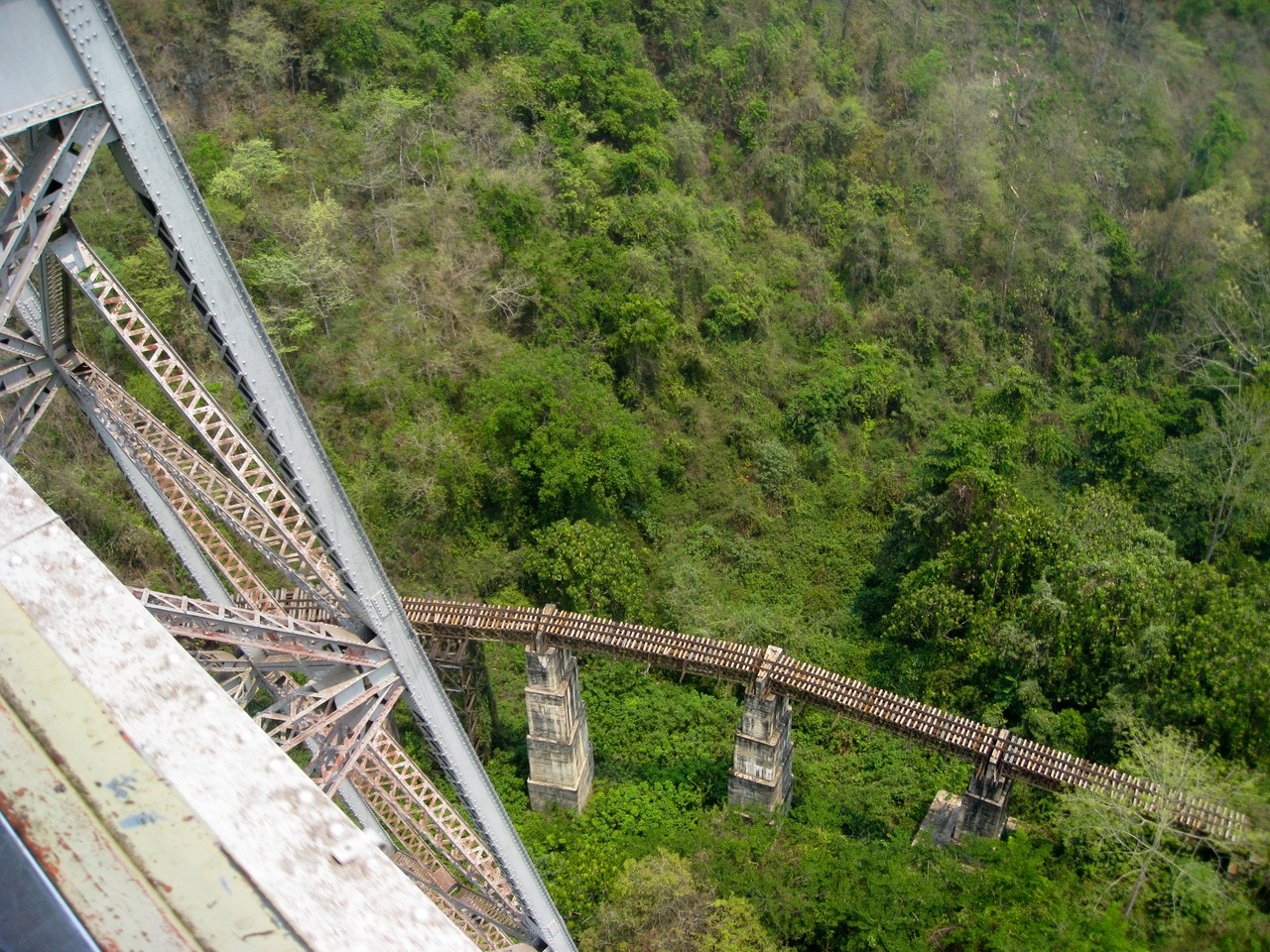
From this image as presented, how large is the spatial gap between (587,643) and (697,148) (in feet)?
62.3

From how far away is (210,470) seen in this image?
22.2ft

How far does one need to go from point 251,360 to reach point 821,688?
10989mm

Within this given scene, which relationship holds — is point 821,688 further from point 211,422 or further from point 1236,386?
point 1236,386

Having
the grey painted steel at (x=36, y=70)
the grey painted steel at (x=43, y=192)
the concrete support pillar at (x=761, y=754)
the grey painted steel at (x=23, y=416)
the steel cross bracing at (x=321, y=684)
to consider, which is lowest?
the concrete support pillar at (x=761, y=754)

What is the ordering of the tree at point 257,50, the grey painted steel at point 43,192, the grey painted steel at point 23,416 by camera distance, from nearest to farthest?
the grey painted steel at point 43,192, the grey painted steel at point 23,416, the tree at point 257,50

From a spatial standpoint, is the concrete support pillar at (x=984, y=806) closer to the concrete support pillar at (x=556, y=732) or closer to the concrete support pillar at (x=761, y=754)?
the concrete support pillar at (x=761, y=754)

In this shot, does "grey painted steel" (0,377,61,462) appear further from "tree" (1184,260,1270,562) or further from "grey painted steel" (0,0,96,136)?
"tree" (1184,260,1270,562)

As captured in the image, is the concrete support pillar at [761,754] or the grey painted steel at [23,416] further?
the concrete support pillar at [761,754]

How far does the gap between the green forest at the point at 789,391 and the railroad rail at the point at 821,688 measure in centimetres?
62

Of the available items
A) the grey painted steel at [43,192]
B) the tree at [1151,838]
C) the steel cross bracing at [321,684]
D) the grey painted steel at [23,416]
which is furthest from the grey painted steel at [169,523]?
the tree at [1151,838]

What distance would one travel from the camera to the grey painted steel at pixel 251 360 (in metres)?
4.82

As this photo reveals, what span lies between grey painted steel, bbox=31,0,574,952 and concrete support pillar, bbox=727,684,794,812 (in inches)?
311

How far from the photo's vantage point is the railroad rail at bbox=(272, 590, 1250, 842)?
13.6 meters

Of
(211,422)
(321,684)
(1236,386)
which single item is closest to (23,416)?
(211,422)
